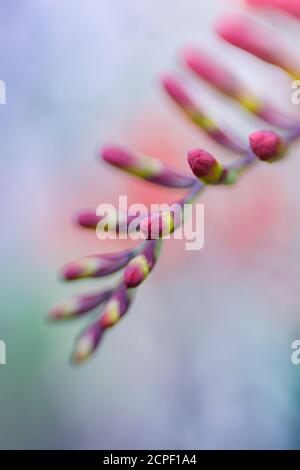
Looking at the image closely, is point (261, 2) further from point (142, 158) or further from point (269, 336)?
point (269, 336)

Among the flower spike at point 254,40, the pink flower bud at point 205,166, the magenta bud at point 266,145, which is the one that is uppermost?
the flower spike at point 254,40

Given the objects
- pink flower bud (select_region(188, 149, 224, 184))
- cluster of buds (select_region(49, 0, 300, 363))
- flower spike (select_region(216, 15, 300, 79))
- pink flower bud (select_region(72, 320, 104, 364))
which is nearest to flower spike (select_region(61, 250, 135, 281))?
cluster of buds (select_region(49, 0, 300, 363))

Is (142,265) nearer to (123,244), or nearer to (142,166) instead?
(123,244)

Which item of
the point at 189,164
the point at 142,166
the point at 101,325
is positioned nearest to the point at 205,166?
the point at 189,164

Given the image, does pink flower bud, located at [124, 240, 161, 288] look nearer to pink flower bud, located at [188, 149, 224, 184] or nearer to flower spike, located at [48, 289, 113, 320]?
flower spike, located at [48, 289, 113, 320]

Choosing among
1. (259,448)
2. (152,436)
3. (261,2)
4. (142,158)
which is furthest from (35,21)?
(259,448)

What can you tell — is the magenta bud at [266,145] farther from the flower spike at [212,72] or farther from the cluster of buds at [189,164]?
the flower spike at [212,72]

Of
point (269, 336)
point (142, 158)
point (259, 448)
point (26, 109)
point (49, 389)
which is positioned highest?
point (26, 109)

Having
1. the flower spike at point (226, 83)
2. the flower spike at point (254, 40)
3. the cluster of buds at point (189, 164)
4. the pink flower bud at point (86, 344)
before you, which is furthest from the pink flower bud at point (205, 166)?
the pink flower bud at point (86, 344)
